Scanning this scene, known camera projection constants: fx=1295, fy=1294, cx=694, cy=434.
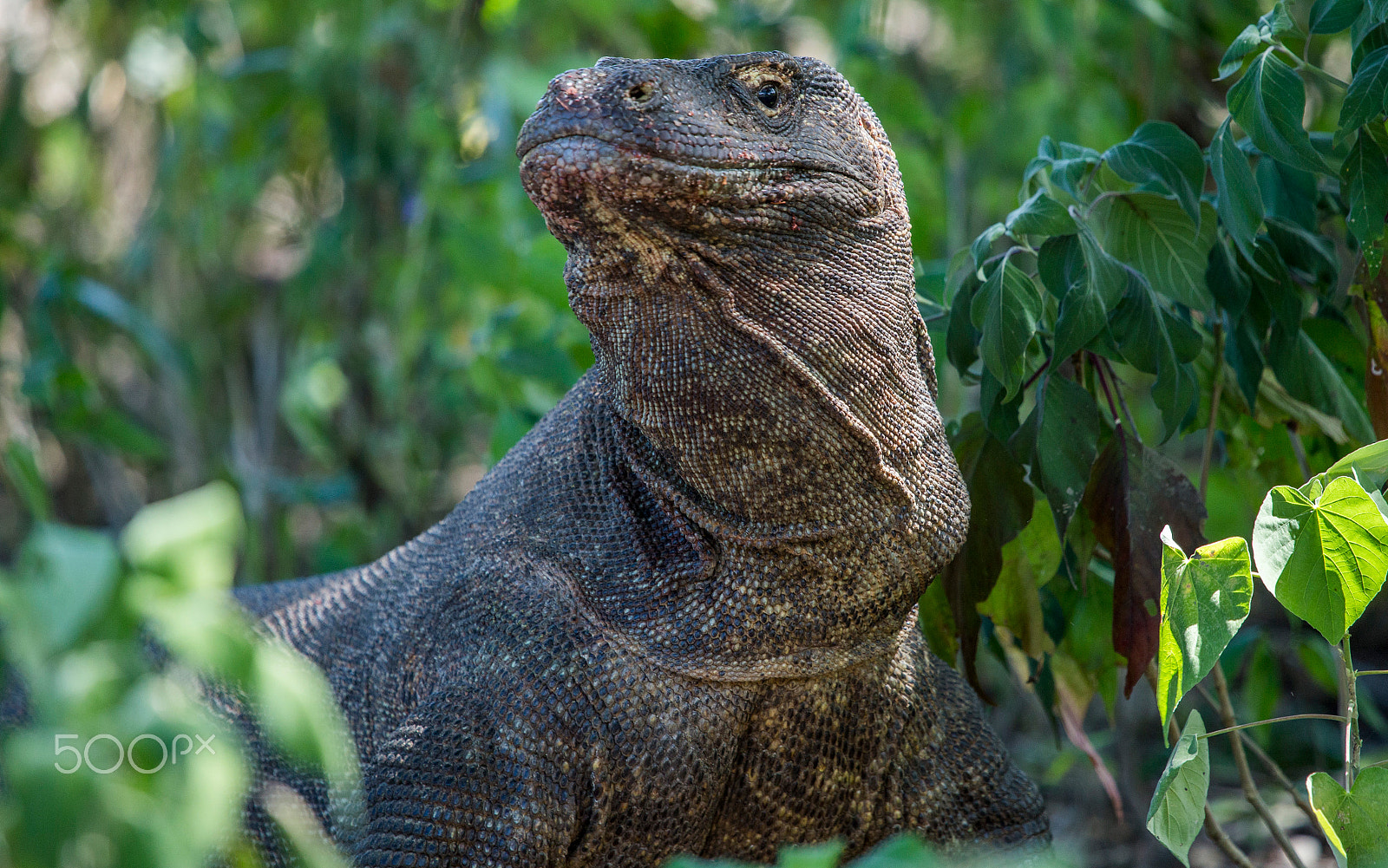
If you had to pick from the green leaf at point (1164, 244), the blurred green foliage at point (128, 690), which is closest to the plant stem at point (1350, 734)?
the green leaf at point (1164, 244)

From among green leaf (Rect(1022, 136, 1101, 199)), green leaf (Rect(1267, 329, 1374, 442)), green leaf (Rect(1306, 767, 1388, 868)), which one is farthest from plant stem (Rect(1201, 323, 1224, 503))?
green leaf (Rect(1306, 767, 1388, 868))

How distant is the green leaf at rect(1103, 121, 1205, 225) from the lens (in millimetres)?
1820

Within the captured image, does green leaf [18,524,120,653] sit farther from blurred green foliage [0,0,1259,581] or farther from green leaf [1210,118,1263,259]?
blurred green foliage [0,0,1259,581]

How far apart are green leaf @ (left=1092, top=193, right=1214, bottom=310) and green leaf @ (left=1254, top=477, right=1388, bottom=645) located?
571 mm

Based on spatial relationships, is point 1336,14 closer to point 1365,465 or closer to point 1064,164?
point 1064,164

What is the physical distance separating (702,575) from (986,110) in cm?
334

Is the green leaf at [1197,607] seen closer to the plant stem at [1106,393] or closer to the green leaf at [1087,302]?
the green leaf at [1087,302]

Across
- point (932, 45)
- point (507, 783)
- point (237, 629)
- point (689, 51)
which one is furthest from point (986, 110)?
point (237, 629)

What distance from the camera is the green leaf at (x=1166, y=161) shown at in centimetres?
182

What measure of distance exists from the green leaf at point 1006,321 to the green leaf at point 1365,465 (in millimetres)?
431

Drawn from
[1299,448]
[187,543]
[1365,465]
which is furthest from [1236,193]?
[187,543]

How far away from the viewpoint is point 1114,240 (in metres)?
2.00

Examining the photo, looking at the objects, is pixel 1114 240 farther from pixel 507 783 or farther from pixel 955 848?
pixel 507 783

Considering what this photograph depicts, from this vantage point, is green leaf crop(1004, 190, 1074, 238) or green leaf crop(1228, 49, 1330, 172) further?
green leaf crop(1004, 190, 1074, 238)
